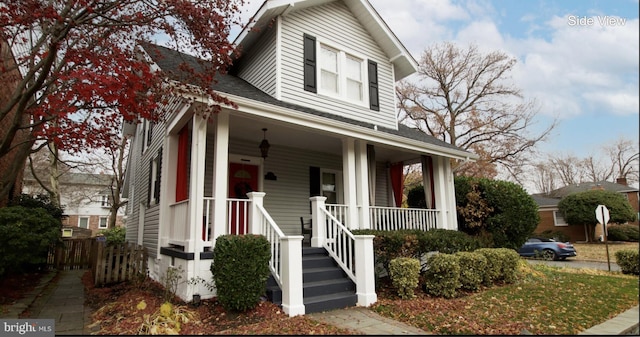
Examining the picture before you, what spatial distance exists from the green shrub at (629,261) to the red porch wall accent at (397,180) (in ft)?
22.3

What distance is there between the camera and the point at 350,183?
27.3ft

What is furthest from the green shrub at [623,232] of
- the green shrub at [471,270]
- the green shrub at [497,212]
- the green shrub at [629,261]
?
the green shrub at [471,270]

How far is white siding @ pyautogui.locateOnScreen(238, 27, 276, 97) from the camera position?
29.3ft

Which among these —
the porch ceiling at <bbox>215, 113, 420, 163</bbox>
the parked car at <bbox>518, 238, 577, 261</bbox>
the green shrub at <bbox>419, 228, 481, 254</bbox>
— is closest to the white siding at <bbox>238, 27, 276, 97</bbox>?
the porch ceiling at <bbox>215, 113, 420, 163</bbox>

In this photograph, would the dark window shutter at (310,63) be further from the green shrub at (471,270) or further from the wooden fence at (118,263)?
the wooden fence at (118,263)

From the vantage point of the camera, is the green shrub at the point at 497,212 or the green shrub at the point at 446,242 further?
the green shrub at the point at 497,212

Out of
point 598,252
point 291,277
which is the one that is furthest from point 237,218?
point 598,252

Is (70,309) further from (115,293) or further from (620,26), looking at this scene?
(620,26)

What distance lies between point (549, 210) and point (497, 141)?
333 inches

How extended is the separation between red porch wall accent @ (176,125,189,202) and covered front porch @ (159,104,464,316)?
2 cm

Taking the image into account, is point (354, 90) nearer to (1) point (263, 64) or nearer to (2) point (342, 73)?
(2) point (342, 73)

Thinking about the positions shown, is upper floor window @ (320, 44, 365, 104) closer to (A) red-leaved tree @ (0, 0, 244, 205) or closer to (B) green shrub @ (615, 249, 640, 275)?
(A) red-leaved tree @ (0, 0, 244, 205)

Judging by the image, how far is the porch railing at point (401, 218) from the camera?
29.5ft

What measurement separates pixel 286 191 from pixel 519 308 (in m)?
6.12
